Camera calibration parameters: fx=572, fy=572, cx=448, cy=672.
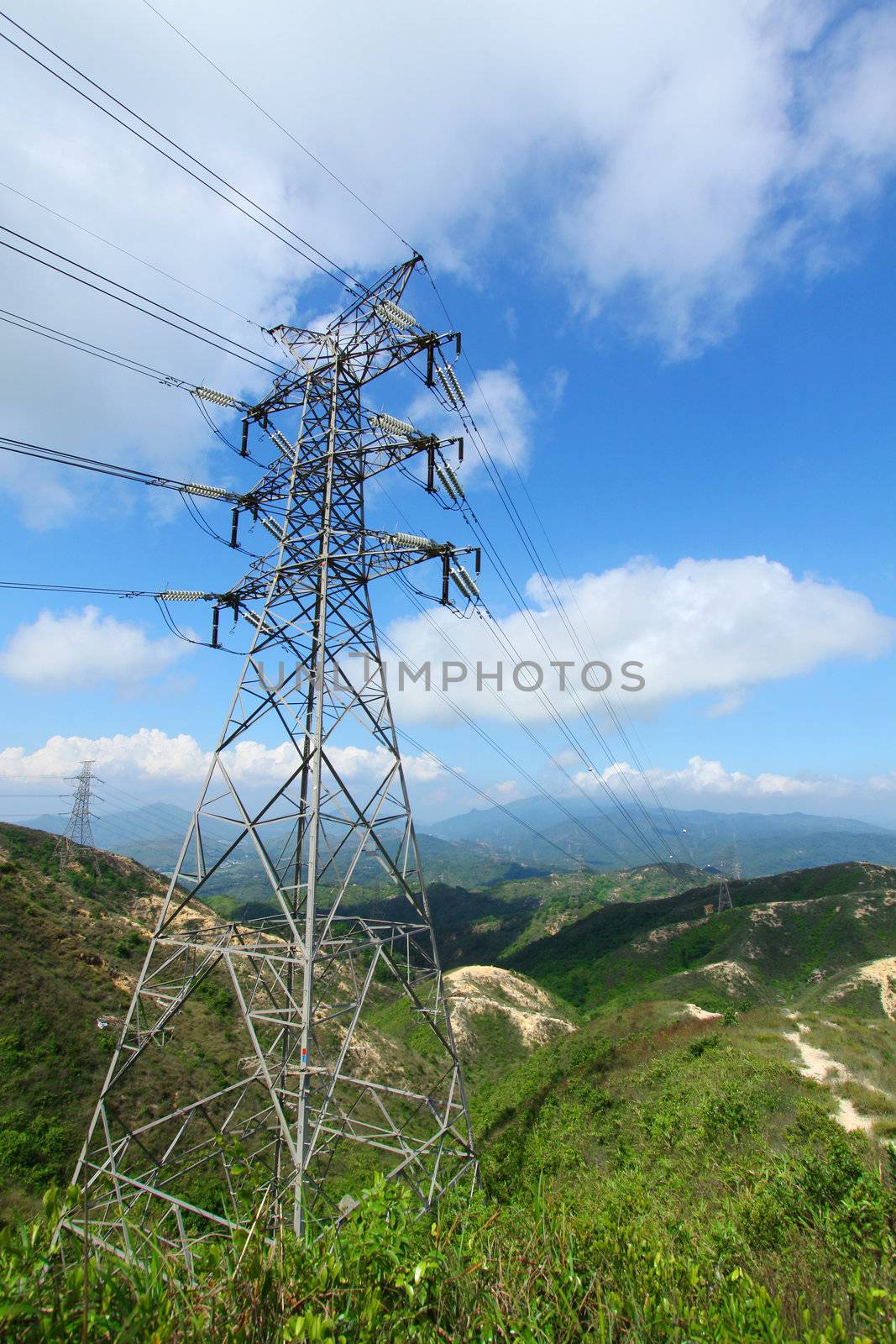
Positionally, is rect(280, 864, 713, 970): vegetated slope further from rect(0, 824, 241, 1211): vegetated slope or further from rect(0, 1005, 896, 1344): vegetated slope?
rect(0, 1005, 896, 1344): vegetated slope

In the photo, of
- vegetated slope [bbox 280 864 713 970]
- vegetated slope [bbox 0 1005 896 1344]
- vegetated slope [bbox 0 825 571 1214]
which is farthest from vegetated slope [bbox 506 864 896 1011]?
vegetated slope [bbox 0 1005 896 1344]

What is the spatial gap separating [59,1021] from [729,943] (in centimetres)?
7331

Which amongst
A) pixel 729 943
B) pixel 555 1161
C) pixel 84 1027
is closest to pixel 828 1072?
pixel 555 1161

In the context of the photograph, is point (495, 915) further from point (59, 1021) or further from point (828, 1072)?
point (828, 1072)

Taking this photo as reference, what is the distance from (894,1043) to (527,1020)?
3907cm

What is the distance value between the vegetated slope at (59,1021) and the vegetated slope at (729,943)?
41641 millimetres

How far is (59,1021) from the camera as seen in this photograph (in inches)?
1093

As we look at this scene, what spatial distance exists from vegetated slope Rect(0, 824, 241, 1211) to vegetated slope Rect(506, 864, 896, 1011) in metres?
41.6

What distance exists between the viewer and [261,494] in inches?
650

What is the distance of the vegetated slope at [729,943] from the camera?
62812 mm

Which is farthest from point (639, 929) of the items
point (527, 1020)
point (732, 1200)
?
point (732, 1200)

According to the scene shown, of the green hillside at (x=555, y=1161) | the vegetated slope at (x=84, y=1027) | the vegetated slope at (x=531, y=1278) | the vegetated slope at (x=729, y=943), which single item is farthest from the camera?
the vegetated slope at (x=729, y=943)

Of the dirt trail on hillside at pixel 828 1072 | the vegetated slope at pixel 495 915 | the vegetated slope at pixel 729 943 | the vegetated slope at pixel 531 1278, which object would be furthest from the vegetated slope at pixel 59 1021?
the vegetated slope at pixel 495 915

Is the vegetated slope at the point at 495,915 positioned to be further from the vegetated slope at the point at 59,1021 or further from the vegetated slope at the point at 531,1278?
the vegetated slope at the point at 531,1278
